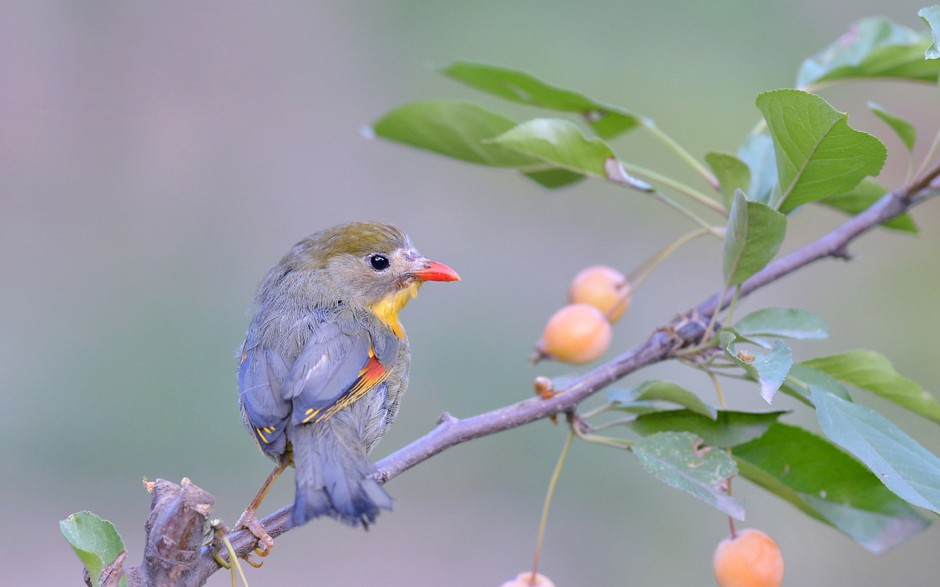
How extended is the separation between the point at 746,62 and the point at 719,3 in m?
0.95

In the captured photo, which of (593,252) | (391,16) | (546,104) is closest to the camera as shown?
(546,104)

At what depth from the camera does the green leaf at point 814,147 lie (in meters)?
2.29

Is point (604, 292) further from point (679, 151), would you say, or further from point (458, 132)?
point (458, 132)

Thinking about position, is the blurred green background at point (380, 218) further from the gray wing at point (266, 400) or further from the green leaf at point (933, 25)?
the green leaf at point (933, 25)

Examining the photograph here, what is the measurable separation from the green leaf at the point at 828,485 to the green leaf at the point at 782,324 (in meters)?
0.27

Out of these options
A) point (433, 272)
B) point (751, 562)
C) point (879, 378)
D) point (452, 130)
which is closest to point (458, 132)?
point (452, 130)

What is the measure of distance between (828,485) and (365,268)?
1743mm

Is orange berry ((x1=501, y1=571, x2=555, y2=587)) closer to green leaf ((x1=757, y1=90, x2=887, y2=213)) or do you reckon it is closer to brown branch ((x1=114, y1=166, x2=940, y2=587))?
brown branch ((x1=114, y1=166, x2=940, y2=587))

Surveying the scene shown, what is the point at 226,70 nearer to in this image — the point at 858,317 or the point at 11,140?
the point at 11,140

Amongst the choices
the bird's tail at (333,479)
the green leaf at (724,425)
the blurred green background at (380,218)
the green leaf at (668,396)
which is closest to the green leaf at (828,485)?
the green leaf at (724,425)

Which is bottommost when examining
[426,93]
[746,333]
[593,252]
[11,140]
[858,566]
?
[858,566]

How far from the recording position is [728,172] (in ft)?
9.52

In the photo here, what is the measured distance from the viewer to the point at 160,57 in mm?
10602

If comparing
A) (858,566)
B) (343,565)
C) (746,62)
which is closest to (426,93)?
(746,62)
